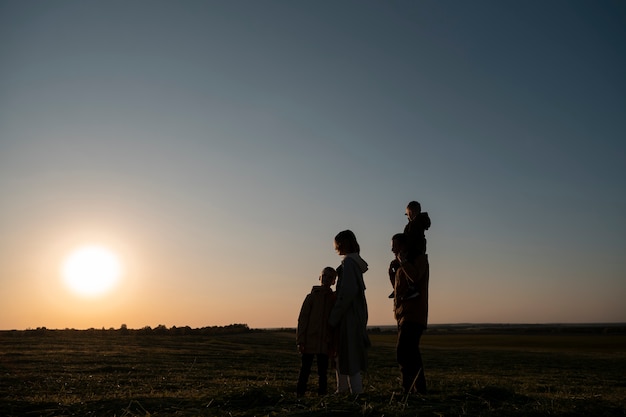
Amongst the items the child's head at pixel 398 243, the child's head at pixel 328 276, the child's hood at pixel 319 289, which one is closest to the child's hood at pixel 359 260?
the child's head at pixel 398 243

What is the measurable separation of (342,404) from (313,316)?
→ 212 cm

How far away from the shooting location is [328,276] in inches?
320

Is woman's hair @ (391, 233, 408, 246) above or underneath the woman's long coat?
above

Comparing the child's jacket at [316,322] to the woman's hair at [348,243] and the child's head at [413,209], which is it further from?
the child's head at [413,209]

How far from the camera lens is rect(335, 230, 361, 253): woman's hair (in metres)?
7.80

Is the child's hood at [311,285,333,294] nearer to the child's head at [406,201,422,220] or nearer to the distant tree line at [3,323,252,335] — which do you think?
the child's head at [406,201,422,220]

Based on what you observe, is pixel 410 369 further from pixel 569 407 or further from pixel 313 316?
pixel 569 407

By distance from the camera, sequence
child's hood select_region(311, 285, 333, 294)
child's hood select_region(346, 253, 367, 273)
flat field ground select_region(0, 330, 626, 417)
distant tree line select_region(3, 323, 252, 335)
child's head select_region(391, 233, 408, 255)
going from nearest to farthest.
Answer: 1. flat field ground select_region(0, 330, 626, 417)
2. child's head select_region(391, 233, 408, 255)
3. child's hood select_region(346, 253, 367, 273)
4. child's hood select_region(311, 285, 333, 294)
5. distant tree line select_region(3, 323, 252, 335)

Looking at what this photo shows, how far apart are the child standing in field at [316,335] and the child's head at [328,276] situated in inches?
0.9

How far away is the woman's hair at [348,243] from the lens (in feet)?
25.6

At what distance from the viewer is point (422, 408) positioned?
5.56 m

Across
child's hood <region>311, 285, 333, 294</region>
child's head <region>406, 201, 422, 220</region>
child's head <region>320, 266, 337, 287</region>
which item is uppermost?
child's head <region>406, 201, 422, 220</region>

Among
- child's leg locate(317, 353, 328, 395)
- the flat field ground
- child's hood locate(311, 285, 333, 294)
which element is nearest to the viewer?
the flat field ground

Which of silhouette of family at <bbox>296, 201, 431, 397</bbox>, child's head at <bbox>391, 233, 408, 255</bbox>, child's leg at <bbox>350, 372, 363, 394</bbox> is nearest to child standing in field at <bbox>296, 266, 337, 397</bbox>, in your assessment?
silhouette of family at <bbox>296, 201, 431, 397</bbox>
